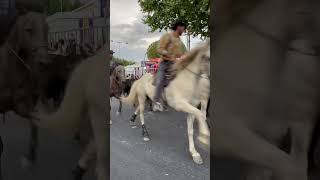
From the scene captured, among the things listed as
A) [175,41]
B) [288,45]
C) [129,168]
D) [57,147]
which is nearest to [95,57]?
[57,147]

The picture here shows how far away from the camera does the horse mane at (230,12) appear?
1230 mm

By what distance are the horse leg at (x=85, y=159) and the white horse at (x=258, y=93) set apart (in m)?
0.46

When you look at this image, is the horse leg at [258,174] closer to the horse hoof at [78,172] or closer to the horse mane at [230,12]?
the horse mane at [230,12]

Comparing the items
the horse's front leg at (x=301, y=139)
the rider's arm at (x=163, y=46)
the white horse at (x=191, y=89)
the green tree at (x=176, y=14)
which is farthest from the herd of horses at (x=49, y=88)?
the green tree at (x=176, y=14)

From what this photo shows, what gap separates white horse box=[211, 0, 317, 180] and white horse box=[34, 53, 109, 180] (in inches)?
16.0

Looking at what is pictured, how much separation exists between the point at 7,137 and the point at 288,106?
3.49 feet

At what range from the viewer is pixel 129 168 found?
2.39 metres

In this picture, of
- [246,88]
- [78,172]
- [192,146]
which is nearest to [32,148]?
[78,172]

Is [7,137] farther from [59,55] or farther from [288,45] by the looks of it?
[288,45]

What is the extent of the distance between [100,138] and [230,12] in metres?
0.66

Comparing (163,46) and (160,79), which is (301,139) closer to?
(163,46)

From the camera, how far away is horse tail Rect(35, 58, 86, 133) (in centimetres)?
142

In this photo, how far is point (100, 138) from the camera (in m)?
1.48

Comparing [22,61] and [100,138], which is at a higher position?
[22,61]
